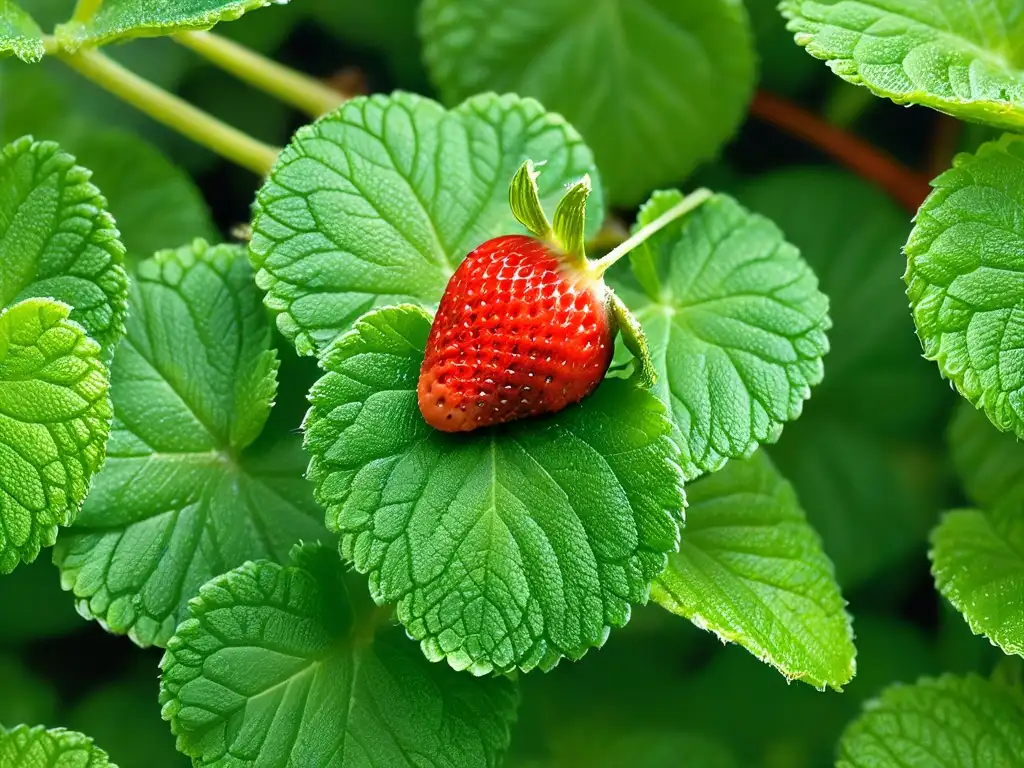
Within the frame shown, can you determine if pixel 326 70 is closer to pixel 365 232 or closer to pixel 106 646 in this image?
pixel 365 232

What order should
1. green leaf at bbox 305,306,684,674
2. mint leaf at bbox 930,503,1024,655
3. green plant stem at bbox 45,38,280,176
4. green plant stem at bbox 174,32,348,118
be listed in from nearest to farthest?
green leaf at bbox 305,306,684,674
mint leaf at bbox 930,503,1024,655
green plant stem at bbox 45,38,280,176
green plant stem at bbox 174,32,348,118

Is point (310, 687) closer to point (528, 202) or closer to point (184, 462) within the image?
point (184, 462)

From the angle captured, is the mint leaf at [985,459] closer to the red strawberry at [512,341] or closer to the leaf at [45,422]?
the red strawberry at [512,341]

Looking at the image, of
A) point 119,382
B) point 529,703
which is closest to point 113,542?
point 119,382

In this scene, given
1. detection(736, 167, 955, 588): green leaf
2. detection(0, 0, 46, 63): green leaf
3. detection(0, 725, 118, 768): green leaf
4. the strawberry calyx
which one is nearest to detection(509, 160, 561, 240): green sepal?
the strawberry calyx

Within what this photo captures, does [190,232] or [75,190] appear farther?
[190,232]

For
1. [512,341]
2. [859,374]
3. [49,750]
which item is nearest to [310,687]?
[49,750]

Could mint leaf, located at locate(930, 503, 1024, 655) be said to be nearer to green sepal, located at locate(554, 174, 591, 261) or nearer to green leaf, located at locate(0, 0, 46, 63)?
green sepal, located at locate(554, 174, 591, 261)

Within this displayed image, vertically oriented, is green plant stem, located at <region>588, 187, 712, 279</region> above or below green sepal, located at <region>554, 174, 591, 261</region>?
below

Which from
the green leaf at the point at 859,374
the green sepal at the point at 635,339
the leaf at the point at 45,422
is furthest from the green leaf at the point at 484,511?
the green leaf at the point at 859,374
